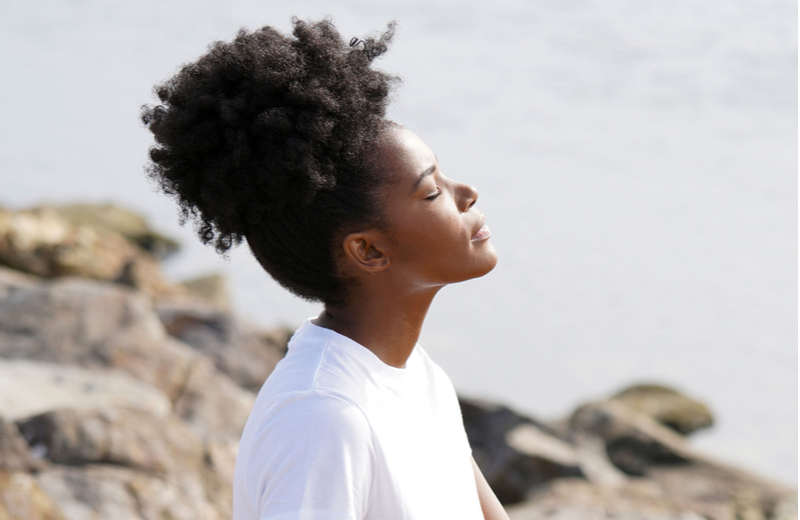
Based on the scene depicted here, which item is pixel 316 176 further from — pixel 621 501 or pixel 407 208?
pixel 621 501

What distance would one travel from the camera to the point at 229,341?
726cm

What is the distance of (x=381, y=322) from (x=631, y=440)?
6372mm

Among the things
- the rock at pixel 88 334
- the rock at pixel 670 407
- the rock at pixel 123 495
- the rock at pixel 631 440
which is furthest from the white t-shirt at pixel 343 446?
the rock at pixel 670 407

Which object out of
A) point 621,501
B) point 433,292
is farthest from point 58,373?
point 433,292

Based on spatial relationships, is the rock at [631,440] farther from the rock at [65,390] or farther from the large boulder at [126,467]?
the large boulder at [126,467]

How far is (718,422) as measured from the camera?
965cm

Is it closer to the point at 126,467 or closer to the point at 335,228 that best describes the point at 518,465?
the point at 126,467

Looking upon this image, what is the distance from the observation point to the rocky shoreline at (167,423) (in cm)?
362

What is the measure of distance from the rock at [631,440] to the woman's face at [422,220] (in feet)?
19.1

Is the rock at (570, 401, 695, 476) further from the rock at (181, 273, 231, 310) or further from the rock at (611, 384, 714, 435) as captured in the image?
the rock at (181, 273, 231, 310)

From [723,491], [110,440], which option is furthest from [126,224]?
[110,440]

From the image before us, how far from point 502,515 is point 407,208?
929 mm

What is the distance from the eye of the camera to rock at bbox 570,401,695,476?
25.0 feet

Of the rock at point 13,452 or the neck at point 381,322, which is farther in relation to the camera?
the rock at point 13,452
